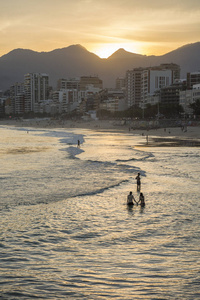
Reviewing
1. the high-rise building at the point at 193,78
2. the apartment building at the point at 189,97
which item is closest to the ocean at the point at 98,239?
the apartment building at the point at 189,97

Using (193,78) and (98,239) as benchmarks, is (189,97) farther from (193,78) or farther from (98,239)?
(98,239)

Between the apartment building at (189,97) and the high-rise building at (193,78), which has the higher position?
the high-rise building at (193,78)

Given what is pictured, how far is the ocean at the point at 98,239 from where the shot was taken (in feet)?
40.8

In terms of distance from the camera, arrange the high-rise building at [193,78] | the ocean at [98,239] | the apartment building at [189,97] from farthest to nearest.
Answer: the high-rise building at [193,78]
the apartment building at [189,97]
the ocean at [98,239]

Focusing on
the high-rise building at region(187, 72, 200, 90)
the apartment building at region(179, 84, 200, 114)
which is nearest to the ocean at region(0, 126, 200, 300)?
the apartment building at region(179, 84, 200, 114)

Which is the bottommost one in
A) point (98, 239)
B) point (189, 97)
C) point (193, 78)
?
point (98, 239)

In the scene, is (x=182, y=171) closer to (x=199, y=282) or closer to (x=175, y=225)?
(x=175, y=225)

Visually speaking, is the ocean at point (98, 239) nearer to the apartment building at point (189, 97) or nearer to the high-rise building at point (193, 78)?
the apartment building at point (189, 97)

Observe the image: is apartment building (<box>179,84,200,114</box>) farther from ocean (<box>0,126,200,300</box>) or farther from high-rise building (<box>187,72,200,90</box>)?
ocean (<box>0,126,200,300</box>)

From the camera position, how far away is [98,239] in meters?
16.8

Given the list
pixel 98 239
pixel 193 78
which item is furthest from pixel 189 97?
pixel 98 239

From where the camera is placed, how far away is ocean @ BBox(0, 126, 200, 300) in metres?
12.4

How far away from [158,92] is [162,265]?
18262 cm

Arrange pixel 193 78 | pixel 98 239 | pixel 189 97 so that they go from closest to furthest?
pixel 98 239 < pixel 189 97 < pixel 193 78
